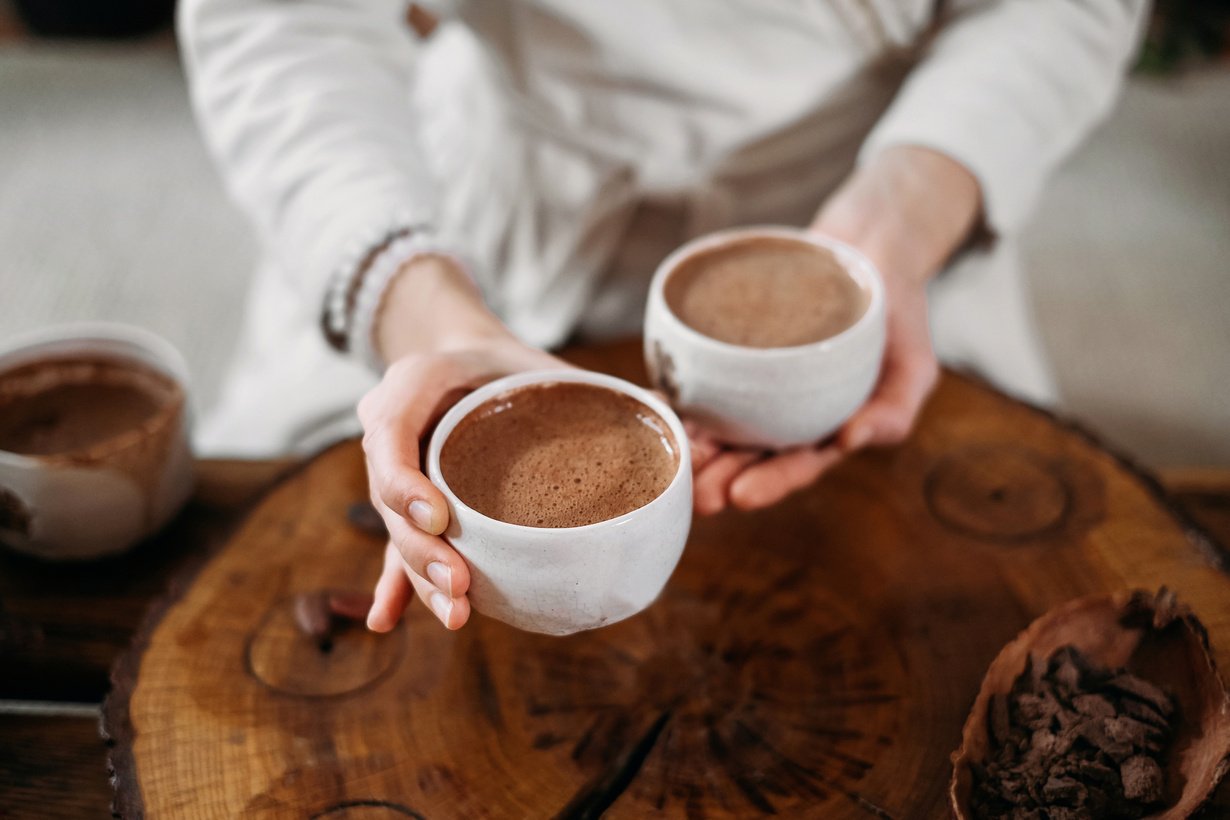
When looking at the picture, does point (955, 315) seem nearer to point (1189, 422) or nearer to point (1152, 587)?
point (1152, 587)

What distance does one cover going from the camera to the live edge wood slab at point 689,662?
0.75 meters

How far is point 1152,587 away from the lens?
2.87 feet

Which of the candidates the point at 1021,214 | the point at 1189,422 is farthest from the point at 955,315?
the point at 1189,422

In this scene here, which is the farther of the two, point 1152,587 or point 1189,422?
point 1189,422

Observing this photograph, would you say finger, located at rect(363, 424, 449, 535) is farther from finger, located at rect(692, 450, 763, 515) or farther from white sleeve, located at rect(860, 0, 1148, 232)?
white sleeve, located at rect(860, 0, 1148, 232)

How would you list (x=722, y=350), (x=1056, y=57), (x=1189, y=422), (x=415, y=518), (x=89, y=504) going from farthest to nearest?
1. (x=1189, y=422)
2. (x=1056, y=57)
3. (x=89, y=504)
4. (x=722, y=350)
5. (x=415, y=518)

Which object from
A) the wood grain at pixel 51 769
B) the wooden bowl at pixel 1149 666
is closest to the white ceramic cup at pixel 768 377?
the wooden bowl at pixel 1149 666

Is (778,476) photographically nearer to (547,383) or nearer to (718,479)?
(718,479)

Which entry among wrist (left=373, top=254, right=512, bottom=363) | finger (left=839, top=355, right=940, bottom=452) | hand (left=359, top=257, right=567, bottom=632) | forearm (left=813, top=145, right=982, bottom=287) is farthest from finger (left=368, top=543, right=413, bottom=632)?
forearm (left=813, top=145, right=982, bottom=287)

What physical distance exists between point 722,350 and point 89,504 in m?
0.60

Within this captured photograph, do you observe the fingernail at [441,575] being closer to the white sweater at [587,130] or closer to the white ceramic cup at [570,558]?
the white ceramic cup at [570,558]

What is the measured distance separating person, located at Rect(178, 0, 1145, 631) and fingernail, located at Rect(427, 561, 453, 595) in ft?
0.89

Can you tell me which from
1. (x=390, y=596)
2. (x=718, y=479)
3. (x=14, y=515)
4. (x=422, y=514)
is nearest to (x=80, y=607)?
(x=14, y=515)

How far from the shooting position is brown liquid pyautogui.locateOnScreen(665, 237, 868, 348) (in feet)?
2.86
